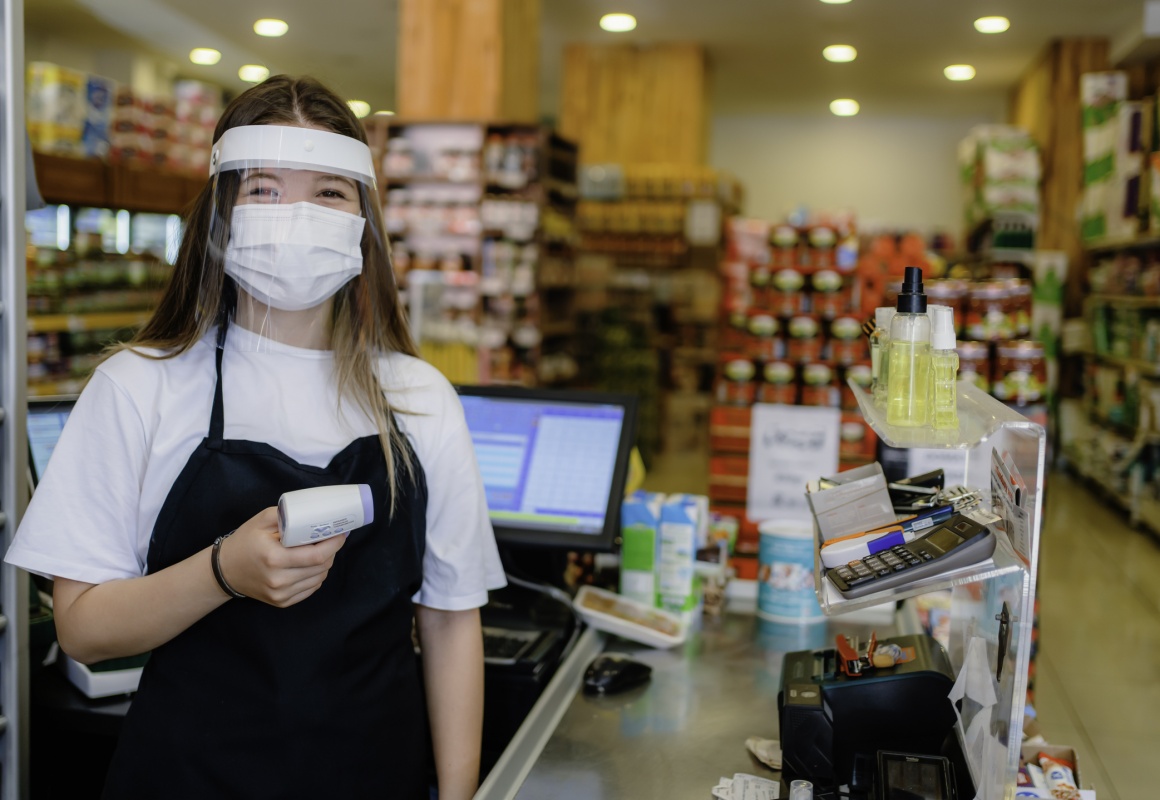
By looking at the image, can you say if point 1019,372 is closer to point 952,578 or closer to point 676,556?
point 676,556

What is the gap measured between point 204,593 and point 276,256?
0.47m

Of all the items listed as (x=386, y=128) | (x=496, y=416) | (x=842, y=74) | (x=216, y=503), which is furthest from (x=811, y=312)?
(x=842, y=74)

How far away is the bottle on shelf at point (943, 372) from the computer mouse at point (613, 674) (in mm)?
820

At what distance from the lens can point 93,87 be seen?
19.6 feet

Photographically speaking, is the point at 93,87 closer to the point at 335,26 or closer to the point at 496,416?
the point at 335,26

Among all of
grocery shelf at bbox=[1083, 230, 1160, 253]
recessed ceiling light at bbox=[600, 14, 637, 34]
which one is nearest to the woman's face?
grocery shelf at bbox=[1083, 230, 1160, 253]

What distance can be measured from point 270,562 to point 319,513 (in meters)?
0.09

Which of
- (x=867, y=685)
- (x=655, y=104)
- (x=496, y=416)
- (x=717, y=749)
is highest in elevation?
(x=655, y=104)

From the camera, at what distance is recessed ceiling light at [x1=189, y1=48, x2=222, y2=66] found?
9698 mm

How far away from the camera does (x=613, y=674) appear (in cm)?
188

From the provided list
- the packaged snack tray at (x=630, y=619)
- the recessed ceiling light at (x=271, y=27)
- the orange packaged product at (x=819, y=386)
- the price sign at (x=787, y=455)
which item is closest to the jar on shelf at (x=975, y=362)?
the orange packaged product at (x=819, y=386)

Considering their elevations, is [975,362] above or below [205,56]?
below

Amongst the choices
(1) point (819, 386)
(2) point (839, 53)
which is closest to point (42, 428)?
(1) point (819, 386)

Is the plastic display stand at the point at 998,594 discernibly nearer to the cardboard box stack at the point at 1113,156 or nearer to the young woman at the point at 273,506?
the young woman at the point at 273,506
